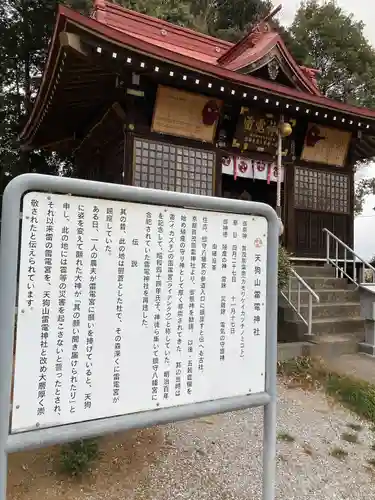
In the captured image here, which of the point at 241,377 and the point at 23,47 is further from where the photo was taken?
the point at 23,47

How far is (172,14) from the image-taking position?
52.5 feet

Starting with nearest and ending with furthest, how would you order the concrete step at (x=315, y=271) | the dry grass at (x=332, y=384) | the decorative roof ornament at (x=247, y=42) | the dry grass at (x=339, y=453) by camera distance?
the dry grass at (x=339, y=453) < the dry grass at (x=332, y=384) < the concrete step at (x=315, y=271) < the decorative roof ornament at (x=247, y=42)

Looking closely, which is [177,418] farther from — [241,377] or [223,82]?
[223,82]

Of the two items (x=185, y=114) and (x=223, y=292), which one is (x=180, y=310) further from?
(x=185, y=114)

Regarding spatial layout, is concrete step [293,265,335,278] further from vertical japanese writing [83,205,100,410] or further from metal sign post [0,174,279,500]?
vertical japanese writing [83,205,100,410]

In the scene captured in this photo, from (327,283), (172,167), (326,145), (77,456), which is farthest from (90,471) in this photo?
(326,145)

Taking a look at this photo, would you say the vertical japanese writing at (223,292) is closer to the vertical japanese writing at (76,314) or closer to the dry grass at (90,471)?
the vertical japanese writing at (76,314)

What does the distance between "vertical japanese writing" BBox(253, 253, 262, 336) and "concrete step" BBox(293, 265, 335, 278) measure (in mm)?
6179

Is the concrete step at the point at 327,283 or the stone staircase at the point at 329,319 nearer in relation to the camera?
the stone staircase at the point at 329,319

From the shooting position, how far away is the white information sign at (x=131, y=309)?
1.92 m

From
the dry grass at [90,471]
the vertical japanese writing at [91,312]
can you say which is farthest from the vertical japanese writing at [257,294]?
the dry grass at [90,471]

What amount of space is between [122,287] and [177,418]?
2.45 ft

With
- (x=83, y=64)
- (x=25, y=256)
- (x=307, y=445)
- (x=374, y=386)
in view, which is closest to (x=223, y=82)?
(x=83, y=64)

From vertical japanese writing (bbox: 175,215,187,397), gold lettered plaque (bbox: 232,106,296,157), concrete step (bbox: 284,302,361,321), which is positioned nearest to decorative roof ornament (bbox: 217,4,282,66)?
gold lettered plaque (bbox: 232,106,296,157)
